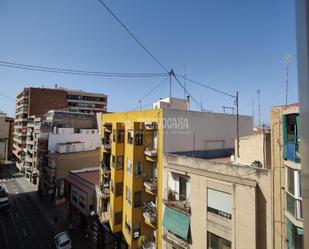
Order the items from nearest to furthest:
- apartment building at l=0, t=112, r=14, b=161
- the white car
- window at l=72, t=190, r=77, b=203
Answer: the white car → window at l=72, t=190, r=77, b=203 → apartment building at l=0, t=112, r=14, b=161

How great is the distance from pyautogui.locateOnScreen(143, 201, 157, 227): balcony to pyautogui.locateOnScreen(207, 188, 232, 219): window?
5518mm

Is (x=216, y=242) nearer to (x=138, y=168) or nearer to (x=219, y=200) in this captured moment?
(x=219, y=200)

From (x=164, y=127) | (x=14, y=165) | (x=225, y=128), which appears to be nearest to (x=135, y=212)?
(x=164, y=127)

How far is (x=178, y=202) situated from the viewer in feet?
47.0

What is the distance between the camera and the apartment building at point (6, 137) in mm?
69062

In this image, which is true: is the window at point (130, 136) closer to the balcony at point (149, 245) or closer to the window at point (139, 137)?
the window at point (139, 137)

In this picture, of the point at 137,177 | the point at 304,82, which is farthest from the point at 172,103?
the point at 304,82

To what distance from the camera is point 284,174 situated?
9.30 meters

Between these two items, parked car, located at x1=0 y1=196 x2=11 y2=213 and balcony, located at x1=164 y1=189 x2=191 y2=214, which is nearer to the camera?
balcony, located at x1=164 y1=189 x2=191 y2=214

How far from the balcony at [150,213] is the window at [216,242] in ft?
16.3

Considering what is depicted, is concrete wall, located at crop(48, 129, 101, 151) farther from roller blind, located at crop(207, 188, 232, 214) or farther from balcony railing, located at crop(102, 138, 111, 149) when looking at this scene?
roller blind, located at crop(207, 188, 232, 214)

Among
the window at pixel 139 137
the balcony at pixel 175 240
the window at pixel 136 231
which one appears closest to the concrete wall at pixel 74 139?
the window at pixel 139 137

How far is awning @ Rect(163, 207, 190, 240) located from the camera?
13273 mm

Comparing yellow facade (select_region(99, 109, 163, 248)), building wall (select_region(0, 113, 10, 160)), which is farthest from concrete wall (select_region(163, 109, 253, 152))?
building wall (select_region(0, 113, 10, 160))
